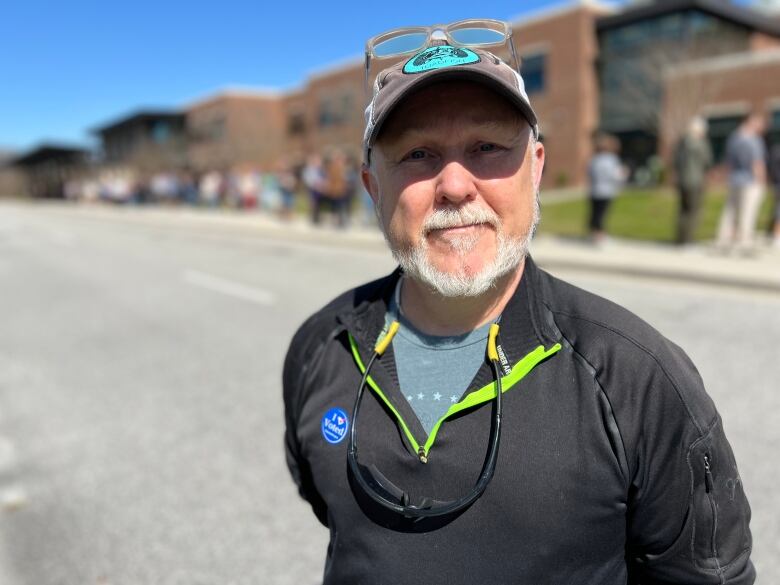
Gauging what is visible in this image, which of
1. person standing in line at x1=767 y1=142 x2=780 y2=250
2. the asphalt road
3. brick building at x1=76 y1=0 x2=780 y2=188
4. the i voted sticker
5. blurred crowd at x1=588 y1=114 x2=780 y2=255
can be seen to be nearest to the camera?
the i voted sticker

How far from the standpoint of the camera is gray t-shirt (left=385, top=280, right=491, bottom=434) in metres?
1.47

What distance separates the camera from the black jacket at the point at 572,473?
134 centimetres

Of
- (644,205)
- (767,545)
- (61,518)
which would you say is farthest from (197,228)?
(767,545)

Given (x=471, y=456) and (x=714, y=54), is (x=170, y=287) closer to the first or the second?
(x=471, y=456)

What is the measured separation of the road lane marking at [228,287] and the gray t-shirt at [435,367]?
7.24m

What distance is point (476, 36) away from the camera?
1.65 meters

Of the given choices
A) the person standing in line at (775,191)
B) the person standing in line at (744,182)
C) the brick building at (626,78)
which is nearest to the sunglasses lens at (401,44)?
the person standing in line at (744,182)

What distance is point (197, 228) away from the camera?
894 inches

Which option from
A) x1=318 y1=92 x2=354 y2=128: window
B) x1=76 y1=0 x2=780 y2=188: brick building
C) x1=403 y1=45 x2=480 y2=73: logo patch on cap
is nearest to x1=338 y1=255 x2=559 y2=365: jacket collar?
x1=403 y1=45 x2=480 y2=73: logo patch on cap

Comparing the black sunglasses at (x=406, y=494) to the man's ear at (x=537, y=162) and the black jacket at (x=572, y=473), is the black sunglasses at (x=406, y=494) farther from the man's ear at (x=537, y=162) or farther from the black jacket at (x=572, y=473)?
the man's ear at (x=537, y=162)

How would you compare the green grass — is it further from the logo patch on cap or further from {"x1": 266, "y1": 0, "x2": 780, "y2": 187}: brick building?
the logo patch on cap

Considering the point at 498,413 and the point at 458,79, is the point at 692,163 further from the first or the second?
the point at 498,413

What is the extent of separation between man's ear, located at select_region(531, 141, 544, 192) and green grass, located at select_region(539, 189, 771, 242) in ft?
37.9

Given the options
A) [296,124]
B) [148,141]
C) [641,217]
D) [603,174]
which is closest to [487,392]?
[603,174]
